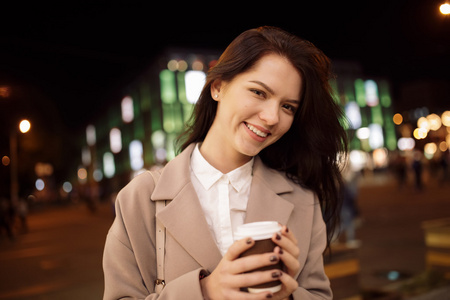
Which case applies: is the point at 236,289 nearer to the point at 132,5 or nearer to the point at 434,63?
the point at 132,5

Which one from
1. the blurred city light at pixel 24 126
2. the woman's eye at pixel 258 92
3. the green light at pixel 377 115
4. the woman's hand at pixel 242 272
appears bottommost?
the woman's hand at pixel 242 272

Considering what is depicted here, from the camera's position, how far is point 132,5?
10.7ft

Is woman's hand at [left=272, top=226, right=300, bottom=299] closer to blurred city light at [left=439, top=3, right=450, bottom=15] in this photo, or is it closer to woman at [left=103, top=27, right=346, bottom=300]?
woman at [left=103, top=27, right=346, bottom=300]

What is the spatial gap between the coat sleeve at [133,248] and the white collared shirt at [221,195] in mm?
246

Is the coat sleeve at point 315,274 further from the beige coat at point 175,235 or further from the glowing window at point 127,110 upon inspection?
the glowing window at point 127,110

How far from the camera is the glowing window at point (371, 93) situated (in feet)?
160

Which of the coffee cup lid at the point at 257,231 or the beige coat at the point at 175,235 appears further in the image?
the beige coat at the point at 175,235

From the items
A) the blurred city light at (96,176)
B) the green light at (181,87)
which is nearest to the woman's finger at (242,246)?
the blurred city light at (96,176)

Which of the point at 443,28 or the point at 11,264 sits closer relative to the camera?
the point at 11,264

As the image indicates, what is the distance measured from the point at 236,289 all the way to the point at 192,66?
3742cm

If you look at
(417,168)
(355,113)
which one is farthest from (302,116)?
(355,113)

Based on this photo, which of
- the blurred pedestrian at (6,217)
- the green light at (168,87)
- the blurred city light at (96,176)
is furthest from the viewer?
the green light at (168,87)

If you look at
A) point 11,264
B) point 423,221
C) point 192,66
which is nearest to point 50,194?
point 11,264

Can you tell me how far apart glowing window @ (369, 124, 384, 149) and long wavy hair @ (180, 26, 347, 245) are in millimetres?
51939
